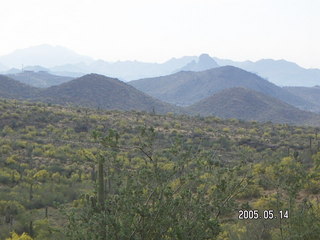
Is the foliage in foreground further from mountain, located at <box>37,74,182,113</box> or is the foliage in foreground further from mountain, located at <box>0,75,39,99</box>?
mountain, located at <box>0,75,39,99</box>

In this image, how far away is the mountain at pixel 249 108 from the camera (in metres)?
103

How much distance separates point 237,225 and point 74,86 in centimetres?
9504

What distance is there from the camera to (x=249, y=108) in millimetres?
109000

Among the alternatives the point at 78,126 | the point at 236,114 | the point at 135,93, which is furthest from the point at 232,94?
the point at 78,126

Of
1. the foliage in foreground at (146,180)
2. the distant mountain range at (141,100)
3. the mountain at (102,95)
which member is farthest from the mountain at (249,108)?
the foliage in foreground at (146,180)

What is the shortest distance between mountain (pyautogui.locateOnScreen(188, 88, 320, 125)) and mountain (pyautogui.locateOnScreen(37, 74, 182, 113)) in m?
13.1

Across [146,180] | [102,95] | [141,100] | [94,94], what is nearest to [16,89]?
[94,94]

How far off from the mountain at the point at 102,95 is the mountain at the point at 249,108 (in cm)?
1309

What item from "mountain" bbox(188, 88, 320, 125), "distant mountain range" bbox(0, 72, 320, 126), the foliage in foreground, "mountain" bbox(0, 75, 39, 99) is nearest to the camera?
the foliage in foreground

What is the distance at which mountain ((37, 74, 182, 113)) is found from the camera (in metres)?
93.6

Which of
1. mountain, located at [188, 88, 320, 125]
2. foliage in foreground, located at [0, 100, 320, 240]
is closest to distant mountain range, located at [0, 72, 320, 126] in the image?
mountain, located at [188, 88, 320, 125]

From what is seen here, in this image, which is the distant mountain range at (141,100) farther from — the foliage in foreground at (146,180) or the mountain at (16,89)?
the foliage in foreground at (146,180)

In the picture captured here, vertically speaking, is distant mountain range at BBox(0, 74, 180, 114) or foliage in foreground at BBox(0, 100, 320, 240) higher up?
distant mountain range at BBox(0, 74, 180, 114)

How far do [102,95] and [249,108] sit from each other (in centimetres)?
4165
